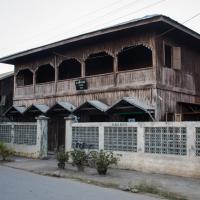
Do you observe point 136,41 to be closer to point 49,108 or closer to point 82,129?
point 82,129

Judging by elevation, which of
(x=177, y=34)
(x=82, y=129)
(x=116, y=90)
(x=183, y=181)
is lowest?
(x=183, y=181)

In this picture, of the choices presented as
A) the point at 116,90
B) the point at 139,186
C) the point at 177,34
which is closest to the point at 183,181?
the point at 139,186

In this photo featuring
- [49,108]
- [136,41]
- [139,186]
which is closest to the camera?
[139,186]

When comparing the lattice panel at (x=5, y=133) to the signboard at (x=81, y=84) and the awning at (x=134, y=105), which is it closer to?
the signboard at (x=81, y=84)

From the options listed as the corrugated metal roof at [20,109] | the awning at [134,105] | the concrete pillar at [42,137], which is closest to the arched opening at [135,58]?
the awning at [134,105]

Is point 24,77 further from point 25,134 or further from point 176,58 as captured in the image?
point 176,58

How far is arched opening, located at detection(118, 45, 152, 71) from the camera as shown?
19839mm

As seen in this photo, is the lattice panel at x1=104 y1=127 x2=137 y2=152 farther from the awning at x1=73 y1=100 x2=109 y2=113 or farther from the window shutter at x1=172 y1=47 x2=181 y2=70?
the window shutter at x1=172 y1=47 x2=181 y2=70

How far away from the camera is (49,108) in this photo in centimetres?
2070

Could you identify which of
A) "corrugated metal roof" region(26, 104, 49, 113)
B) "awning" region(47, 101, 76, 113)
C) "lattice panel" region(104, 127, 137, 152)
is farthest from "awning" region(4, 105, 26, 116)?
"lattice panel" region(104, 127, 137, 152)

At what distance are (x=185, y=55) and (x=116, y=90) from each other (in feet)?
14.9

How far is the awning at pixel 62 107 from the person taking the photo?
1938 centimetres

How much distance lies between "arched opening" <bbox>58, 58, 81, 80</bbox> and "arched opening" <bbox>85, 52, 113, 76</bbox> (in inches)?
36.4

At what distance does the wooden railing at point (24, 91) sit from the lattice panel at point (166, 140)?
1209 centimetres
